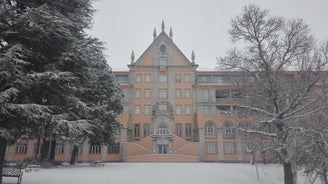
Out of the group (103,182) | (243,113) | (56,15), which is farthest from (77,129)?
(243,113)

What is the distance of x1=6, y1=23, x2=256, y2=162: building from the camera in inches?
1412

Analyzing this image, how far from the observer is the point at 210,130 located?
3756cm

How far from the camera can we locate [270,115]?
38.4 feet

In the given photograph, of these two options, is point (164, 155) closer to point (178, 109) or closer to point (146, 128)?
point (146, 128)

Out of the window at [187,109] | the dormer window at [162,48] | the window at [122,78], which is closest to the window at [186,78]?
the window at [187,109]

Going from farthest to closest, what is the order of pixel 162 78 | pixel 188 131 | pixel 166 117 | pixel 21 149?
pixel 162 78, pixel 188 131, pixel 166 117, pixel 21 149

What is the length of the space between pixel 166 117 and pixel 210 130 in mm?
7473

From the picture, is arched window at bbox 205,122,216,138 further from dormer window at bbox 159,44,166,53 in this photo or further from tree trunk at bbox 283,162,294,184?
tree trunk at bbox 283,162,294,184

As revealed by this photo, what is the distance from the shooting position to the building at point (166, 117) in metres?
35.9

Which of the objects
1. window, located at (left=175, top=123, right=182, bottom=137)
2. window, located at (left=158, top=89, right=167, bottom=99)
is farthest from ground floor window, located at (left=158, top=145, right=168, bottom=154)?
window, located at (left=158, top=89, right=167, bottom=99)

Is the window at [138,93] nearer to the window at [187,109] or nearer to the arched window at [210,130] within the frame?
the window at [187,109]

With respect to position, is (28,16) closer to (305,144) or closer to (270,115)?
(270,115)

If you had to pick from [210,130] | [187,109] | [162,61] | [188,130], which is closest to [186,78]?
[162,61]

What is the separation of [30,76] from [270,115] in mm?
10615
